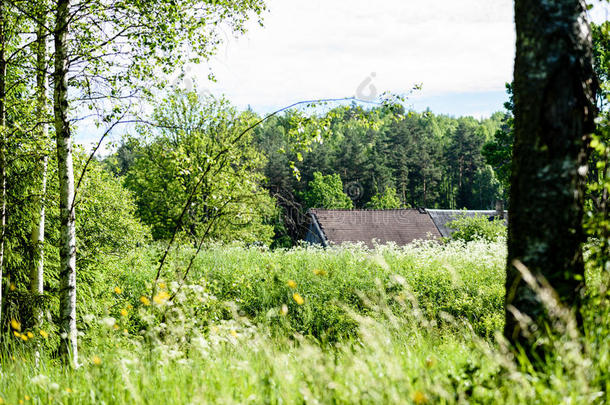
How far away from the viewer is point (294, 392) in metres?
2.54

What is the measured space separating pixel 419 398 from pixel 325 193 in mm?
47778

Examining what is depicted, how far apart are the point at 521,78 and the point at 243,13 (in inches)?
186

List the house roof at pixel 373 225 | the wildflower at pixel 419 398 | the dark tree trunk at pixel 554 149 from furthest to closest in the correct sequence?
the house roof at pixel 373 225
the dark tree trunk at pixel 554 149
the wildflower at pixel 419 398

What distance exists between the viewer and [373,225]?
106 feet

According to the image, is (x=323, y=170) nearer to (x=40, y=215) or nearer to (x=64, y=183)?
(x=40, y=215)

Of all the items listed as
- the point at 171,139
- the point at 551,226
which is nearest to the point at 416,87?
the point at 551,226

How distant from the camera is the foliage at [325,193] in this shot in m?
50.0

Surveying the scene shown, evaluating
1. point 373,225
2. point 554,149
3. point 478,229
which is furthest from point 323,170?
point 554,149

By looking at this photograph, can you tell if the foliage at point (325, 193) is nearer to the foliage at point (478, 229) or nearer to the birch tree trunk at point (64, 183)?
the foliage at point (478, 229)

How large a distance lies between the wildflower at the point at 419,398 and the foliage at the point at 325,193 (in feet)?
156

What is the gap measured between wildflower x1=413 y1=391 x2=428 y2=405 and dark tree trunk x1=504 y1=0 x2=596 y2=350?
790mm

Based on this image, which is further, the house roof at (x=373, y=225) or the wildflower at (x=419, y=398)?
the house roof at (x=373, y=225)

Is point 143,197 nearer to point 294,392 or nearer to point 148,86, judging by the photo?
point 148,86

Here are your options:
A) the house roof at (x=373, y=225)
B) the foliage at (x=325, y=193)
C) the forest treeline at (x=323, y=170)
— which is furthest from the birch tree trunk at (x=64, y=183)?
the foliage at (x=325, y=193)
